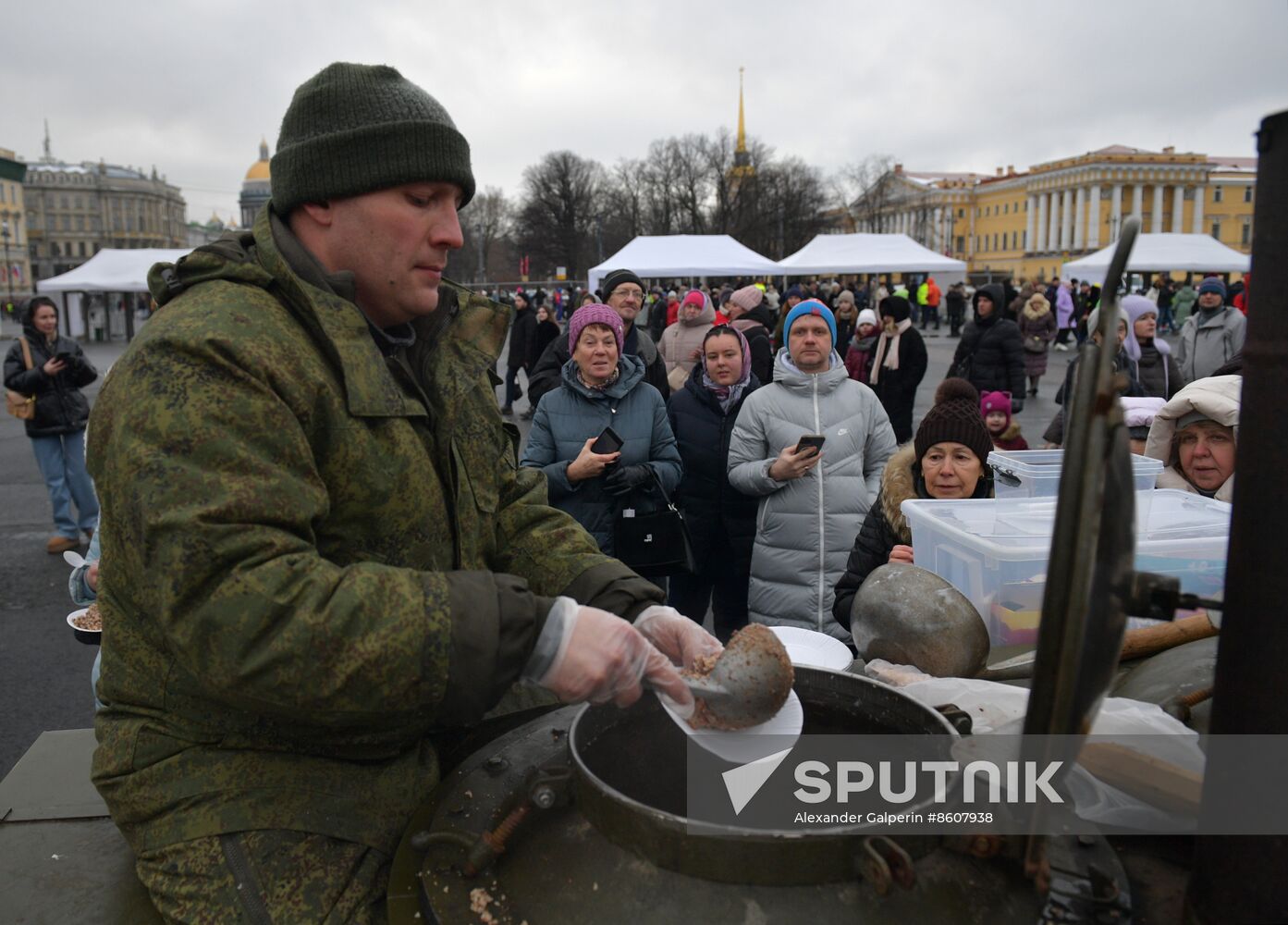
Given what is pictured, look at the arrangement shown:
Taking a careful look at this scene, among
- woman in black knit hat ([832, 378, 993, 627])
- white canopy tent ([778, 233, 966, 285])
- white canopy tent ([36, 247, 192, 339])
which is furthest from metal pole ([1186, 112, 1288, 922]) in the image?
white canopy tent ([36, 247, 192, 339])

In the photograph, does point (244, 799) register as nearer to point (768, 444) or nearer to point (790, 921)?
point (790, 921)

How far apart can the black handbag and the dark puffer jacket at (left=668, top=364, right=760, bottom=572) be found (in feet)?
1.49

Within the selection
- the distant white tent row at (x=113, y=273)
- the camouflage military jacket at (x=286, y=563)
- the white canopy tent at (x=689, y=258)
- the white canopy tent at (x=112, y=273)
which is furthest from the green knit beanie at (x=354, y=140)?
the distant white tent row at (x=113, y=273)

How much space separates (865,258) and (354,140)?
812 inches

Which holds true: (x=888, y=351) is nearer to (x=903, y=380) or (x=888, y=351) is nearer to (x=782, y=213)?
(x=903, y=380)

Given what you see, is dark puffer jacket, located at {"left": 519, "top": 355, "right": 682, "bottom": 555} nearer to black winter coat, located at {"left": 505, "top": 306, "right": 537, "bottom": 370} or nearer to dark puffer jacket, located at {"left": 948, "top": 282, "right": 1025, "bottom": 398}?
dark puffer jacket, located at {"left": 948, "top": 282, "right": 1025, "bottom": 398}

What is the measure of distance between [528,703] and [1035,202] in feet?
367

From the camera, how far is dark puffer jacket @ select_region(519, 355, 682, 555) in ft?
16.1

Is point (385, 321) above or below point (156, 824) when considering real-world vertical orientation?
above

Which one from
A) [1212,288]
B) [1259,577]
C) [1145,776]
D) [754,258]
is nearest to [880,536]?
[1145,776]

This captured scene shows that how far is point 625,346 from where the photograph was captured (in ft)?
24.3

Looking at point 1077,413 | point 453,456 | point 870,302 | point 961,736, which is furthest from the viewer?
point 870,302

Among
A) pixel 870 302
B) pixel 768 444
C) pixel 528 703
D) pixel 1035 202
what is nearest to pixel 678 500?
pixel 768 444

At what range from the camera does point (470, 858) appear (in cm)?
166
